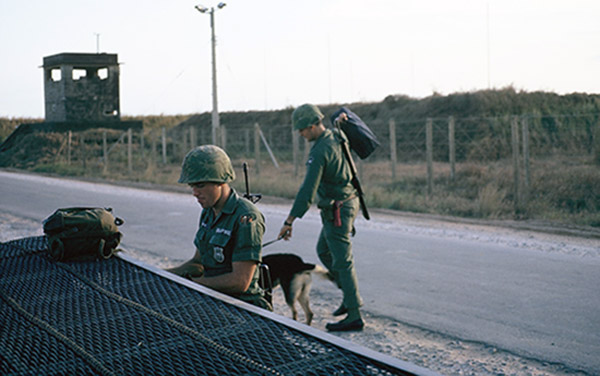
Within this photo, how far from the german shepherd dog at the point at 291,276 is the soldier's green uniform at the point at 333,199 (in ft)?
0.90

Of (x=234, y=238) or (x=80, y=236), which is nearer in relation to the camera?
(x=80, y=236)

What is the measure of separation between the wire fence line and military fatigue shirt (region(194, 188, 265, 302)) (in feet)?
38.3

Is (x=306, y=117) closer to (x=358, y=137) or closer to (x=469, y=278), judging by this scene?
(x=358, y=137)

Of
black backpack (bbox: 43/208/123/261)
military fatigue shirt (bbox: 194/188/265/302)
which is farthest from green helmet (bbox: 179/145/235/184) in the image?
black backpack (bbox: 43/208/123/261)

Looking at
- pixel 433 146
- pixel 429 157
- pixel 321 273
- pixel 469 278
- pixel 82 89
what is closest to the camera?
pixel 321 273

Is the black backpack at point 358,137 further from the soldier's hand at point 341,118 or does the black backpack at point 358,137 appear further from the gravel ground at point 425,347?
the gravel ground at point 425,347

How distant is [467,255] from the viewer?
8945 millimetres

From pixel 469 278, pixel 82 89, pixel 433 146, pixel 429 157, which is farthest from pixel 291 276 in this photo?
pixel 82 89

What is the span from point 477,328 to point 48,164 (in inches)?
1328

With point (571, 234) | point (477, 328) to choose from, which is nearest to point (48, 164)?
point (571, 234)

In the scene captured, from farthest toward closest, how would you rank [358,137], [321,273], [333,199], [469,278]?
[469,278] < [358,137] < [321,273] < [333,199]

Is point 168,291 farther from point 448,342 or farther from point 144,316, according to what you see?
point 448,342

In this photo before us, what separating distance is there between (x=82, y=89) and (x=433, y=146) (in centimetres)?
2686

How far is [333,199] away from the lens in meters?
5.85
